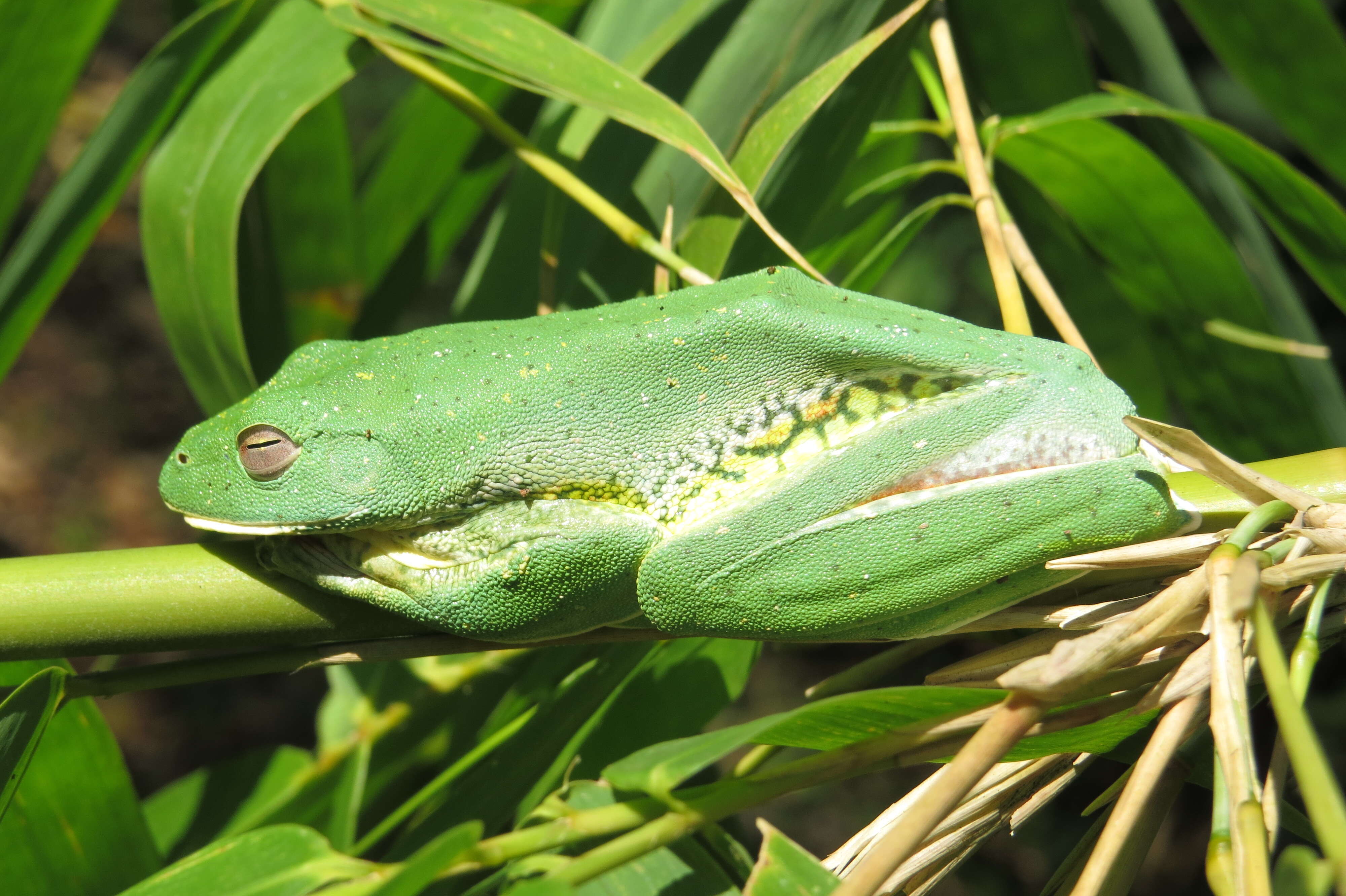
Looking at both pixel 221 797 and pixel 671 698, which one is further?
pixel 221 797

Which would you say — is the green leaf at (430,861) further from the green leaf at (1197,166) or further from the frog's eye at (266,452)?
the green leaf at (1197,166)

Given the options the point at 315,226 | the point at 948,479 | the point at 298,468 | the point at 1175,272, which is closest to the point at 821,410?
the point at 948,479

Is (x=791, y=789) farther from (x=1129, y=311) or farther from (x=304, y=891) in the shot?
(x=1129, y=311)

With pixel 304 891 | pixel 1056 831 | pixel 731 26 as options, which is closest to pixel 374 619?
pixel 304 891

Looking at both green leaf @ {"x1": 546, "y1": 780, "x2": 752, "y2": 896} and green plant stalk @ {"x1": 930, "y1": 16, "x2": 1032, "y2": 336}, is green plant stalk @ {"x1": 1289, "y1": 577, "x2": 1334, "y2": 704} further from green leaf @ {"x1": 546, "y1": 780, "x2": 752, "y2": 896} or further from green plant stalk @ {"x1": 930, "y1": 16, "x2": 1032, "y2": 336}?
green leaf @ {"x1": 546, "y1": 780, "x2": 752, "y2": 896}

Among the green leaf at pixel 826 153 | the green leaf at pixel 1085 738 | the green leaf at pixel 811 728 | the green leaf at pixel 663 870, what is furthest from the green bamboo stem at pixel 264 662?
the green leaf at pixel 826 153

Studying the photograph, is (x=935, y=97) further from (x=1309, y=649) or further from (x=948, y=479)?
(x=1309, y=649)
